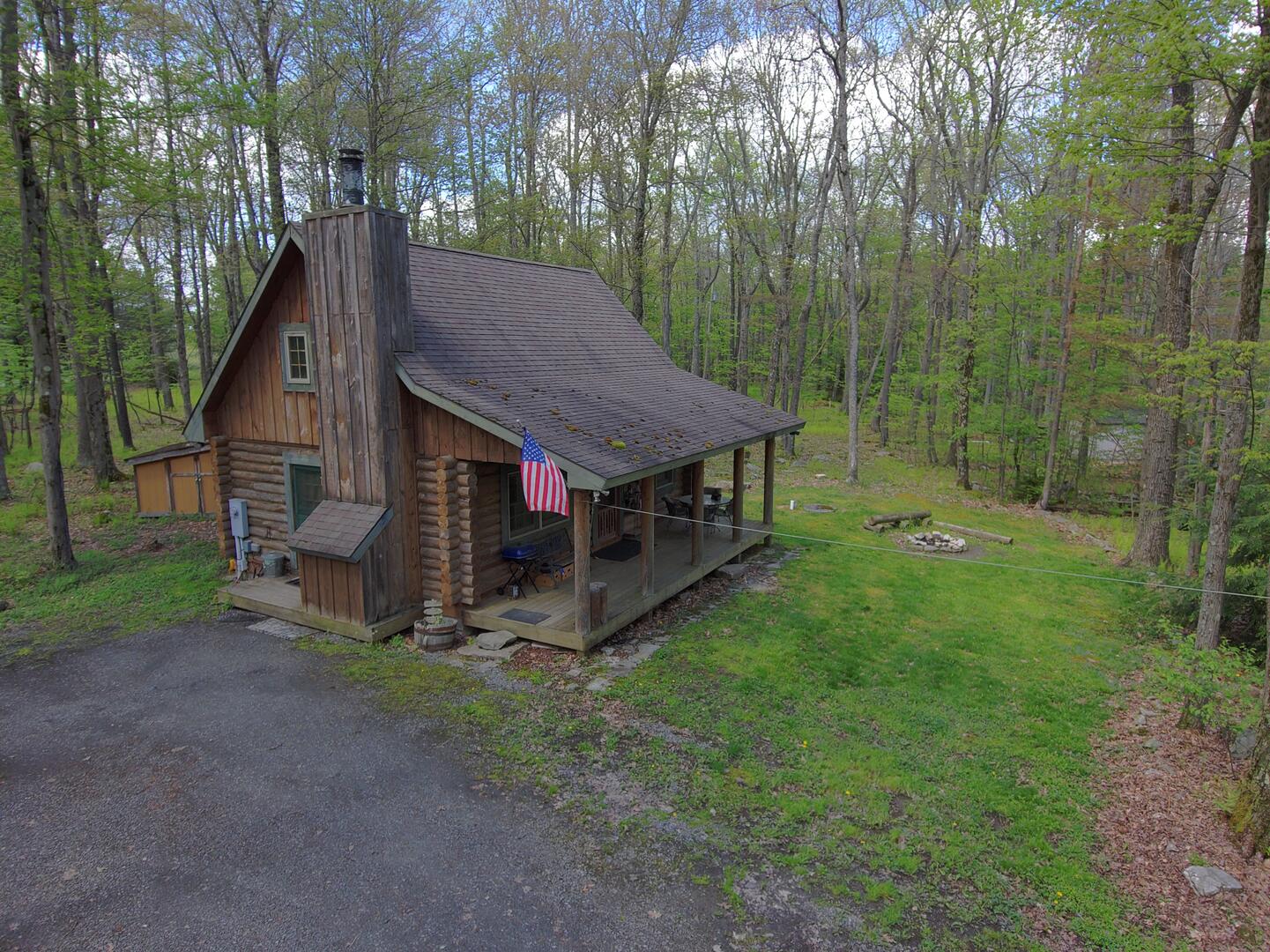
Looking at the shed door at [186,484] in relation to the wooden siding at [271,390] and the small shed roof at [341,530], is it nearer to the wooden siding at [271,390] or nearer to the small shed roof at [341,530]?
the wooden siding at [271,390]

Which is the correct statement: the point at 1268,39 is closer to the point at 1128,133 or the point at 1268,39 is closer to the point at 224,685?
the point at 1128,133

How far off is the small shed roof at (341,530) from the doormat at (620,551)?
4171 mm

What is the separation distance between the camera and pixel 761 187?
2842cm

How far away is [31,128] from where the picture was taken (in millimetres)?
10438

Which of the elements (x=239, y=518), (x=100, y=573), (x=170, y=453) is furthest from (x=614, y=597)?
(x=170, y=453)

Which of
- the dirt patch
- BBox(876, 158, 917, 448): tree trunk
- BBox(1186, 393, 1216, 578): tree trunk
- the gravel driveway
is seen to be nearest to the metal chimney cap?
the gravel driveway

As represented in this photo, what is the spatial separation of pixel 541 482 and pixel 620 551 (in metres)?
4.85

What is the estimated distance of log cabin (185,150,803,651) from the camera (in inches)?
351

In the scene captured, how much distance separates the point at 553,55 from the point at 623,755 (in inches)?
988

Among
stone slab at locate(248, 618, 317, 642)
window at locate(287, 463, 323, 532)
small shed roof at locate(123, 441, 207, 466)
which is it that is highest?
small shed roof at locate(123, 441, 207, 466)

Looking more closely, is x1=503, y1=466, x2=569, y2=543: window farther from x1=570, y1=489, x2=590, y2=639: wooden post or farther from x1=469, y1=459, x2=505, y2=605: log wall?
x1=570, y1=489, x2=590, y2=639: wooden post

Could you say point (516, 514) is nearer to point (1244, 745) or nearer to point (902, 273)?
point (1244, 745)

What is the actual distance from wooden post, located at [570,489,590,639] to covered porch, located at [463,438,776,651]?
11 mm

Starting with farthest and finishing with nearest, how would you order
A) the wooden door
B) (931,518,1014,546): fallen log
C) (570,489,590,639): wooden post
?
(931,518,1014,546): fallen log, the wooden door, (570,489,590,639): wooden post
